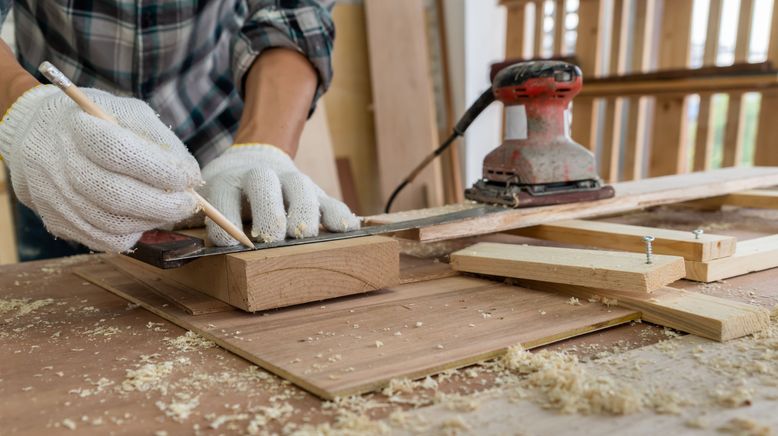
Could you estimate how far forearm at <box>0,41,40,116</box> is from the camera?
1135 millimetres

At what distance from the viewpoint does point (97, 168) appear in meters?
0.96

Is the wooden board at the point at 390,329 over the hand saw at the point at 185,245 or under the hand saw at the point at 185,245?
under

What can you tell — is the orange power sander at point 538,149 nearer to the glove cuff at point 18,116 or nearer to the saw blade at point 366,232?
the saw blade at point 366,232

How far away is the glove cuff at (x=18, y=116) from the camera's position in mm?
1058

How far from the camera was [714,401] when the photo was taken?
708 mm

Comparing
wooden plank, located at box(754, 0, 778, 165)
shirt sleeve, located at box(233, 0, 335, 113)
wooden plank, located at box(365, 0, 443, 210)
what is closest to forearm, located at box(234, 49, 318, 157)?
shirt sleeve, located at box(233, 0, 335, 113)

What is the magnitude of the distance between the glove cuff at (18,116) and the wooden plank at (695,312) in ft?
3.17

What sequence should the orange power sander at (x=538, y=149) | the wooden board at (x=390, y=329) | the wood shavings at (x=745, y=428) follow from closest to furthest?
the wood shavings at (x=745, y=428) < the wooden board at (x=390, y=329) < the orange power sander at (x=538, y=149)

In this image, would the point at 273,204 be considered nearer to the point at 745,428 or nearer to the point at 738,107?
the point at 745,428

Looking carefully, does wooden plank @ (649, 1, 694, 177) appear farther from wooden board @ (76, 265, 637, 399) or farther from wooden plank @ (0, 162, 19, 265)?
wooden plank @ (0, 162, 19, 265)

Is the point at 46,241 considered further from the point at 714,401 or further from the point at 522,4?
the point at 522,4

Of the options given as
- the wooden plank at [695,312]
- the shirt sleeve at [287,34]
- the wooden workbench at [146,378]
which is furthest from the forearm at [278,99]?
the wooden plank at [695,312]

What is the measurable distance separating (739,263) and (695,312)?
14.0 inches

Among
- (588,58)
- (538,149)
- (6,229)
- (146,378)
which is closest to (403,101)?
(588,58)
